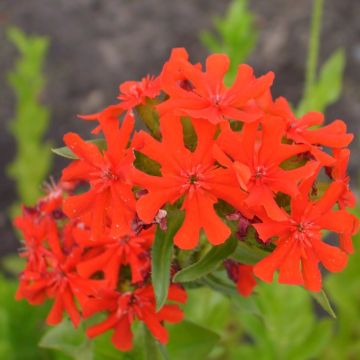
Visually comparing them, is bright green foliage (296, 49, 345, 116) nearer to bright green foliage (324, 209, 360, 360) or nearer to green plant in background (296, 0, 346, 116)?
green plant in background (296, 0, 346, 116)

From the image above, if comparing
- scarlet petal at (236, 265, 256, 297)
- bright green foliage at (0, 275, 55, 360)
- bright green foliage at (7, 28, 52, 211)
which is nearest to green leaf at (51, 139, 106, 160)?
scarlet petal at (236, 265, 256, 297)

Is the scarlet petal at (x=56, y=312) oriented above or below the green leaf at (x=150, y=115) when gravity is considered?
below

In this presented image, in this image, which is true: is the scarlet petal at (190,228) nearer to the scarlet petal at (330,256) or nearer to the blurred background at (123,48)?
the scarlet petal at (330,256)

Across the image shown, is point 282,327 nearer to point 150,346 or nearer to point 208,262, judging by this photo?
point 150,346

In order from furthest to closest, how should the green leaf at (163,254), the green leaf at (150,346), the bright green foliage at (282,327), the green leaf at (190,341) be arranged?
the bright green foliage at (282,327)
the green leaf at (190,341)
the green leaf at (150,346)
the green leaf at (163,254)

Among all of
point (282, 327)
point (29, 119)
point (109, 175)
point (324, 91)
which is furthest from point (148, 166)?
point (29, 119)

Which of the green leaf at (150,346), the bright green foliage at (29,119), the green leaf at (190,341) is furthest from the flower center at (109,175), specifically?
the bright green foliage at (29,119)

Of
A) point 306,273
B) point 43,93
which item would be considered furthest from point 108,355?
point 43,93
